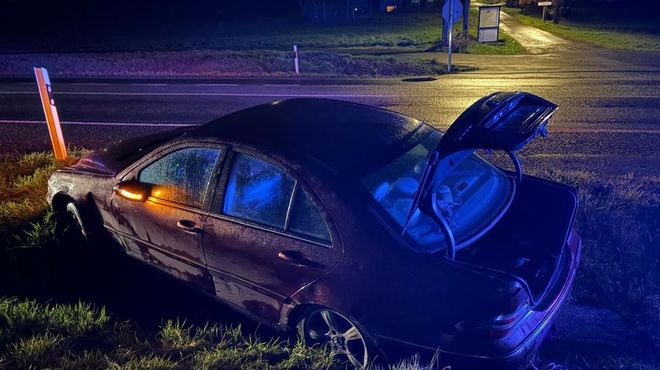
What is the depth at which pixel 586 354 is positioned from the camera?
3.41 metres

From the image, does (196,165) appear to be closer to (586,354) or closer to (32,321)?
(32,321)

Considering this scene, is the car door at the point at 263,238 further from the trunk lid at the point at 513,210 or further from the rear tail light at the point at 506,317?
the rear tail light at the point at 506,317

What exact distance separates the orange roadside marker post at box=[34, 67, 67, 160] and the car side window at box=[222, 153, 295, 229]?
419 centimetres

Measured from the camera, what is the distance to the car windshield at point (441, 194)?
2.85 meters

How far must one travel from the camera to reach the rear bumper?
2.61 meters

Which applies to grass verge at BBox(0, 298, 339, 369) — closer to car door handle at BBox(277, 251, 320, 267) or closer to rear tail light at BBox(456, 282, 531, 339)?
car door handle at BBox(277, 251, 320, 267)

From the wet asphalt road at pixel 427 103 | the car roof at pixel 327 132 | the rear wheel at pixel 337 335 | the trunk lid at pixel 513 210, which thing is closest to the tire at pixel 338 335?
the rear wheel at pixel 337 335

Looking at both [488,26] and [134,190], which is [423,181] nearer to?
[134,190]

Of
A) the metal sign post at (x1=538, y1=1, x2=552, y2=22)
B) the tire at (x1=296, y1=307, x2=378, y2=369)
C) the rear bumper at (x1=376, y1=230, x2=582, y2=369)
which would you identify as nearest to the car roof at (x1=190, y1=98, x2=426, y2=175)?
the tire at (x1=296, y1=307, x2=378, y2=369)

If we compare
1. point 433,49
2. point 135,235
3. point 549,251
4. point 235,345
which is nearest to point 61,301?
point 135,235

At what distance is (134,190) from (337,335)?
5.79ft

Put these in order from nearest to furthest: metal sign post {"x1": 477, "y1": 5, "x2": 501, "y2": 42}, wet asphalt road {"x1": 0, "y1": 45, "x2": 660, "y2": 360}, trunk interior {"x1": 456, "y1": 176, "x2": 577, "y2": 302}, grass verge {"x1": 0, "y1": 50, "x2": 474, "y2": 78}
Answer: trunk interior {"x1": 456, "y1": 176, "x2": 577, "y2": 302} < wet asphalt road {"x1": 0, "y1": 45, "x2": 660, "y2": 360} < grass verge {"x1": 0, "y1": 50, "x2": 474, "y2": 78} < metal sign post {"x1": 477, "y1": 5, "x2": 501, "y2": 42}

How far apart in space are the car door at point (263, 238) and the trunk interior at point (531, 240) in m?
0.82

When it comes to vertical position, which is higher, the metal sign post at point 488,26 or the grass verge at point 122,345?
the metal sign post at point 488,26
